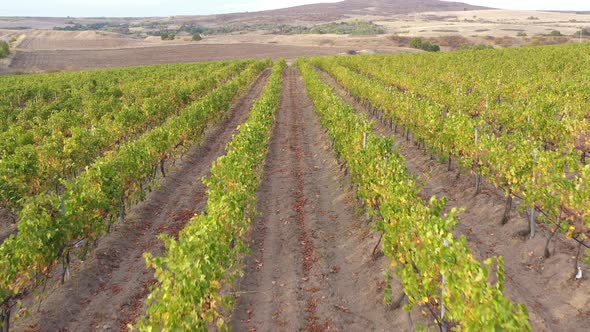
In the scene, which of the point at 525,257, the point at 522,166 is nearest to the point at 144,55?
the point at 522,166

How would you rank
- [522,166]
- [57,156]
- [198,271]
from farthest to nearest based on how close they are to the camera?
[57,156] < [522,166] < [198,271]

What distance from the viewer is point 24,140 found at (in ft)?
55.9

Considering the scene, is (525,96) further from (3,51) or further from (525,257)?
(3,51)

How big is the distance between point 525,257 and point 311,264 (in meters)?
4.45

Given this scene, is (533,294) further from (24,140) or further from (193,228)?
(24,140)

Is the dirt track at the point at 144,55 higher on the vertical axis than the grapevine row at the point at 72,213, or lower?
higher

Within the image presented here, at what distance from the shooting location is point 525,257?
8.98 meters

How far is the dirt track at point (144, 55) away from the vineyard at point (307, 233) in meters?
66.6

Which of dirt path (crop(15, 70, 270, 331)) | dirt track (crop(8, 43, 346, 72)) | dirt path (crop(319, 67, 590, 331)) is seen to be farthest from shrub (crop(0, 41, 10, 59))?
dirt path (crop(319, 67, 590, 331))

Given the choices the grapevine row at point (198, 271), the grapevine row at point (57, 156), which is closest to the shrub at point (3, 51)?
the grapevine row at point (57, 156)

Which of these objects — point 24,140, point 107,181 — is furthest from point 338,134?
point 24,140

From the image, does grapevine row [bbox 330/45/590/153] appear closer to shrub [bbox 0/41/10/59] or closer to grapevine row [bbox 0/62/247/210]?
grapevine row [bbox 0/62/247/210]

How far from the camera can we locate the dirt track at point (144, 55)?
75.8 meters

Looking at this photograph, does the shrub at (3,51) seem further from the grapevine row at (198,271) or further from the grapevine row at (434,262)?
the grapevine row at (434,262)
